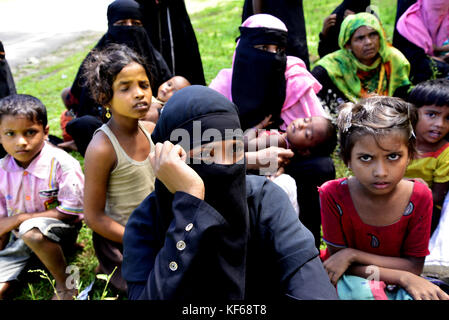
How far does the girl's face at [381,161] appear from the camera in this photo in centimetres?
204

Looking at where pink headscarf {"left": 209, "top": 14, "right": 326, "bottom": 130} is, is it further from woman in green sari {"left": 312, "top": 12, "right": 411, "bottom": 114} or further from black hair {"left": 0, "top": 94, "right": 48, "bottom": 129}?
black hair {"left": 0, "top": 94, "right": 48, "bottom": 129}

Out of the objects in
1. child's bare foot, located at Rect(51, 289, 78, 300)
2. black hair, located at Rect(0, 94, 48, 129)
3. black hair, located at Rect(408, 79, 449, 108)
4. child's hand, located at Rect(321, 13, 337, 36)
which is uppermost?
child's hand, located at Rect(321, 13, 337, 36)

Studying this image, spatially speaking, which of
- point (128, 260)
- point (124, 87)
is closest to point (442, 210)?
point (128, 260)

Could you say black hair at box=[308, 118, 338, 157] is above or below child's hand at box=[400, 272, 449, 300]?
above

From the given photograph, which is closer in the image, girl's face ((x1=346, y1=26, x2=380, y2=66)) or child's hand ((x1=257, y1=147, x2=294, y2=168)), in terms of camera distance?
child's hand ((x1=257, y1=147, x2=294, y2=168))

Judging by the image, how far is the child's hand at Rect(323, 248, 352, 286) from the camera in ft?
6.84

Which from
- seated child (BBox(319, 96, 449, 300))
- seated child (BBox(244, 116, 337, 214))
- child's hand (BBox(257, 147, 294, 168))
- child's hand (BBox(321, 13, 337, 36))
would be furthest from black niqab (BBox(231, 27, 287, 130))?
child's hand (BBox(321, 13, 337, 36))

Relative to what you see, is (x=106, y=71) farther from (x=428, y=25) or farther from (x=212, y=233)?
(x=428, y=25)

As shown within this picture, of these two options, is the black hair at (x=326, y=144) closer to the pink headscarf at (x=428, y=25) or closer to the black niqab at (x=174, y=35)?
the pink headscarf at (x=428, y=25)

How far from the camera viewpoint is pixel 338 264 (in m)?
2.11

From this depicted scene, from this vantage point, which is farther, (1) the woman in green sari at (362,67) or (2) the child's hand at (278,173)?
(1) the woman in green sari at (362,67)

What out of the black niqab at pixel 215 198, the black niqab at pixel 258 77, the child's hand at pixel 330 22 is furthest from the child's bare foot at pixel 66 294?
the child's hand at pixel 330 22

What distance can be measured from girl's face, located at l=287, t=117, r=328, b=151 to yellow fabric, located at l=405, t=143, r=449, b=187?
2.36 feet

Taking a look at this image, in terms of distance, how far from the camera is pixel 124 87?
2.72m
